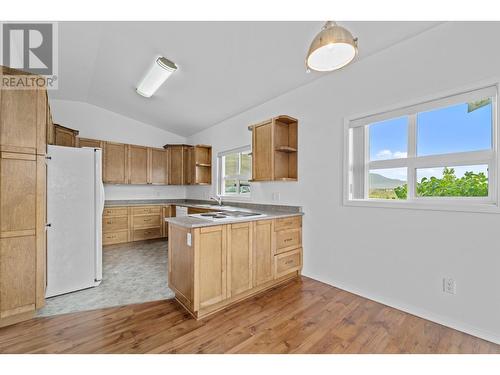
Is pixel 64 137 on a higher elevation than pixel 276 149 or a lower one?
higher

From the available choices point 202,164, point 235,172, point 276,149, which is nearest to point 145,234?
point 202,164

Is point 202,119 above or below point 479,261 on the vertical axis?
above

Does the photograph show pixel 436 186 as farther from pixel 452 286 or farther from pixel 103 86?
pixel 103 86

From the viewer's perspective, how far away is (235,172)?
4430 mm

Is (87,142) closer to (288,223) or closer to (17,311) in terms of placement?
(17,311)

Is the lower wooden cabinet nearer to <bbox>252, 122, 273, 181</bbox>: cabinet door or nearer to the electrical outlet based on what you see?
<bbox>252, 122, 273, 181</bbox>: cabinet door

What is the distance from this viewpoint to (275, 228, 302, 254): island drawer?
2.68 meters

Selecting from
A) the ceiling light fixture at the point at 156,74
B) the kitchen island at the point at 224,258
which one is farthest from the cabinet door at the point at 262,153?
the ceiling light fixture at the point at 156,74

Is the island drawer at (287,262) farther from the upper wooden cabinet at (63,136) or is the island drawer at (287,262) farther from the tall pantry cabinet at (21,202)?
the upper wooden cabinet at (63,136)

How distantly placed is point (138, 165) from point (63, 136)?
1553 millimetres

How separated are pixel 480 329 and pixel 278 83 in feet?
10.4

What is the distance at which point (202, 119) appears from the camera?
180 inches
